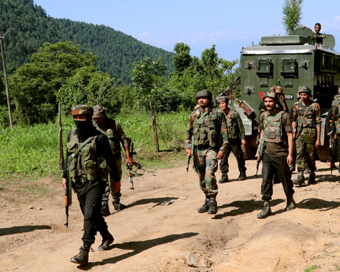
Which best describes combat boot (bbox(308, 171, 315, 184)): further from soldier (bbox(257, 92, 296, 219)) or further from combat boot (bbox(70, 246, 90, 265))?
combat boot (bbox(70, 246, 90, 265))

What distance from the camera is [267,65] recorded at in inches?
496

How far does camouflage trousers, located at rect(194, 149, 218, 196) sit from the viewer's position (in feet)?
22.8

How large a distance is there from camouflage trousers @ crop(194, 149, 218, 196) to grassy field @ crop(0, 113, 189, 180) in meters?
5.59

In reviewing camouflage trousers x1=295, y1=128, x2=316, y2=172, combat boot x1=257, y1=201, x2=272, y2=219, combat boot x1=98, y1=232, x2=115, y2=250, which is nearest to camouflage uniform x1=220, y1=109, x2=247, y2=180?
camouflage trousers x1=295, y1=128, x2=316, y2=172

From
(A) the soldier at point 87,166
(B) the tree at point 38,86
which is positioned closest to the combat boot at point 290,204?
(A) the soldier at point 87,166

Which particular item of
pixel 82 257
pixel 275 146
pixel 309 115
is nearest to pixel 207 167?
pixel 275 146

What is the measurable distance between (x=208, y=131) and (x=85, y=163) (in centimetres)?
241

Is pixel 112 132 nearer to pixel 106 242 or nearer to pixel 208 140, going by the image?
pixel 208 140

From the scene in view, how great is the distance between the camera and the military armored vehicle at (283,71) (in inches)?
484

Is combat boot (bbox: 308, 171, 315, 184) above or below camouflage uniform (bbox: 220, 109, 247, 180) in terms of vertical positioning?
below

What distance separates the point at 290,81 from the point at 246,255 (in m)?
8.30

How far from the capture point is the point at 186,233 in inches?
242

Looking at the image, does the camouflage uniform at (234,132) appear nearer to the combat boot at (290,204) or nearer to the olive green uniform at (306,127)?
the olive green uniform at (306,127)

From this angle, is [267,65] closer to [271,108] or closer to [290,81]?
[290,81]
